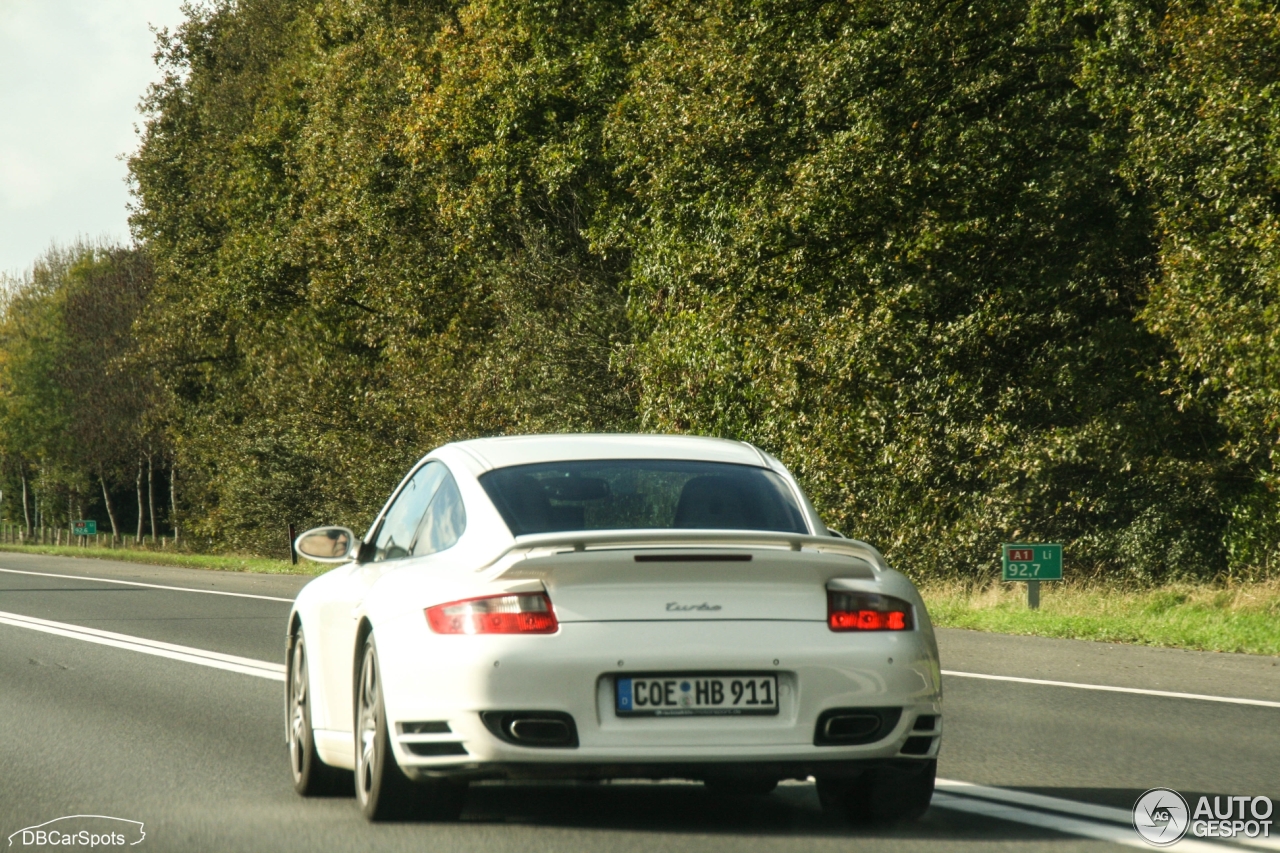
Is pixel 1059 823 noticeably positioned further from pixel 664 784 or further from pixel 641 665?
pixel 664 784

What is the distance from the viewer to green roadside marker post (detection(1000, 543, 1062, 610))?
18.5m

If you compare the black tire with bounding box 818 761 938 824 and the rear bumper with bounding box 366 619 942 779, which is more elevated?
the rear bumper with bounding box 366 619 942 779

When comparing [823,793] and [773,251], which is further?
[773,251]

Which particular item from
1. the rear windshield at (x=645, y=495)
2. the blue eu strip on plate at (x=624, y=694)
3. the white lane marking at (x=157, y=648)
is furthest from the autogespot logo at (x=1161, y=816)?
the white lane marking at (x=157, y=648)

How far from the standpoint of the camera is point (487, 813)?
21.1ft

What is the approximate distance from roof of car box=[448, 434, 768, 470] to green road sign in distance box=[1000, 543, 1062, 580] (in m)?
12.0

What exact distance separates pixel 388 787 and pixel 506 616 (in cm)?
88

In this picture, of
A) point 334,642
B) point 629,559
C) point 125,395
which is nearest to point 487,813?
point 334,642

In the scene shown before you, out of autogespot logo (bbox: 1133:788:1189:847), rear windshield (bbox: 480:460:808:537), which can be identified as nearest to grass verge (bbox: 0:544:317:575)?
rear windshield (bbox: 480:460:808:537)

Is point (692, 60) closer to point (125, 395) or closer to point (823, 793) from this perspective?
point (823, 793)

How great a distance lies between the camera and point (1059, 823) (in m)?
6.14

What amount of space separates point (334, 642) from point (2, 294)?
95911 millimetres

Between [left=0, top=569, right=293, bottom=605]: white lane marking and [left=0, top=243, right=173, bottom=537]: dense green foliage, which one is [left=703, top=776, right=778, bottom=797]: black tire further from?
[left=0, top=243, right=173, bottom=537]: dense green foliage
